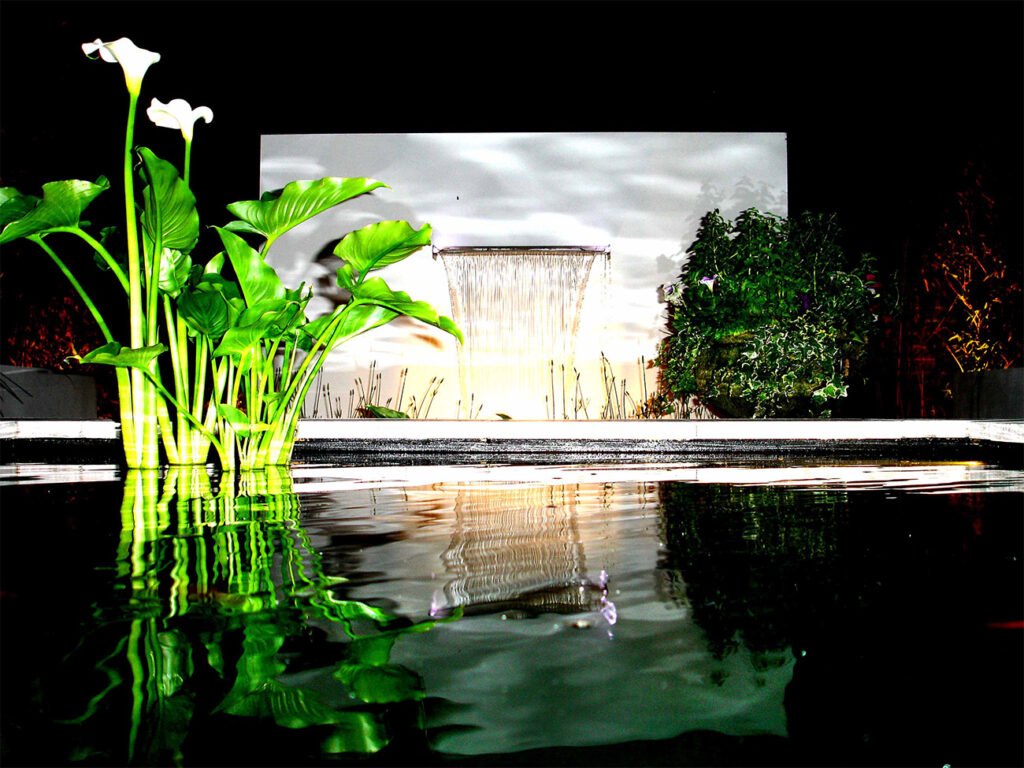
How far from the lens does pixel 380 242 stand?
2551 mm

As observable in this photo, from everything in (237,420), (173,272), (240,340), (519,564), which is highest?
(173,272)

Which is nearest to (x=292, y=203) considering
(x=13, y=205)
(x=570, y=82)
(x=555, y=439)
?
(x=13, y=205)

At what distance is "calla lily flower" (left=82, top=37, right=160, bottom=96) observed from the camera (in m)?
2.31

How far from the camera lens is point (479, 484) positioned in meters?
2.04

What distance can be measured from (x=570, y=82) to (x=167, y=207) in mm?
2755

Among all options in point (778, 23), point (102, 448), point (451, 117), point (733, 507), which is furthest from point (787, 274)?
Result: point (102, 448)

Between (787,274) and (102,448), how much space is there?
10.7 ft

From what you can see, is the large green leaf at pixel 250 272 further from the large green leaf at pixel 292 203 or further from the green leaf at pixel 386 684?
the green leaf at pixel 386 684

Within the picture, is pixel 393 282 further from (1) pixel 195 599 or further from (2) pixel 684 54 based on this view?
(1) pixel 195 599

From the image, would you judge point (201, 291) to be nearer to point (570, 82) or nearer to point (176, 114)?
point (176, 114)

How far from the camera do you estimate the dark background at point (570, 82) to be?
387 cm

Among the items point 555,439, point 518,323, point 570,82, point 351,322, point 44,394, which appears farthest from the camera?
point 518,323

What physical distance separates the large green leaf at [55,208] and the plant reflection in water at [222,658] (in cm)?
159

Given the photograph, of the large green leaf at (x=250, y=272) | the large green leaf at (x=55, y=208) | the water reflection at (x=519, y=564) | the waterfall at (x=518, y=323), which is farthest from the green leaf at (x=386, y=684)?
the waterfall at (x=518, y=323)
